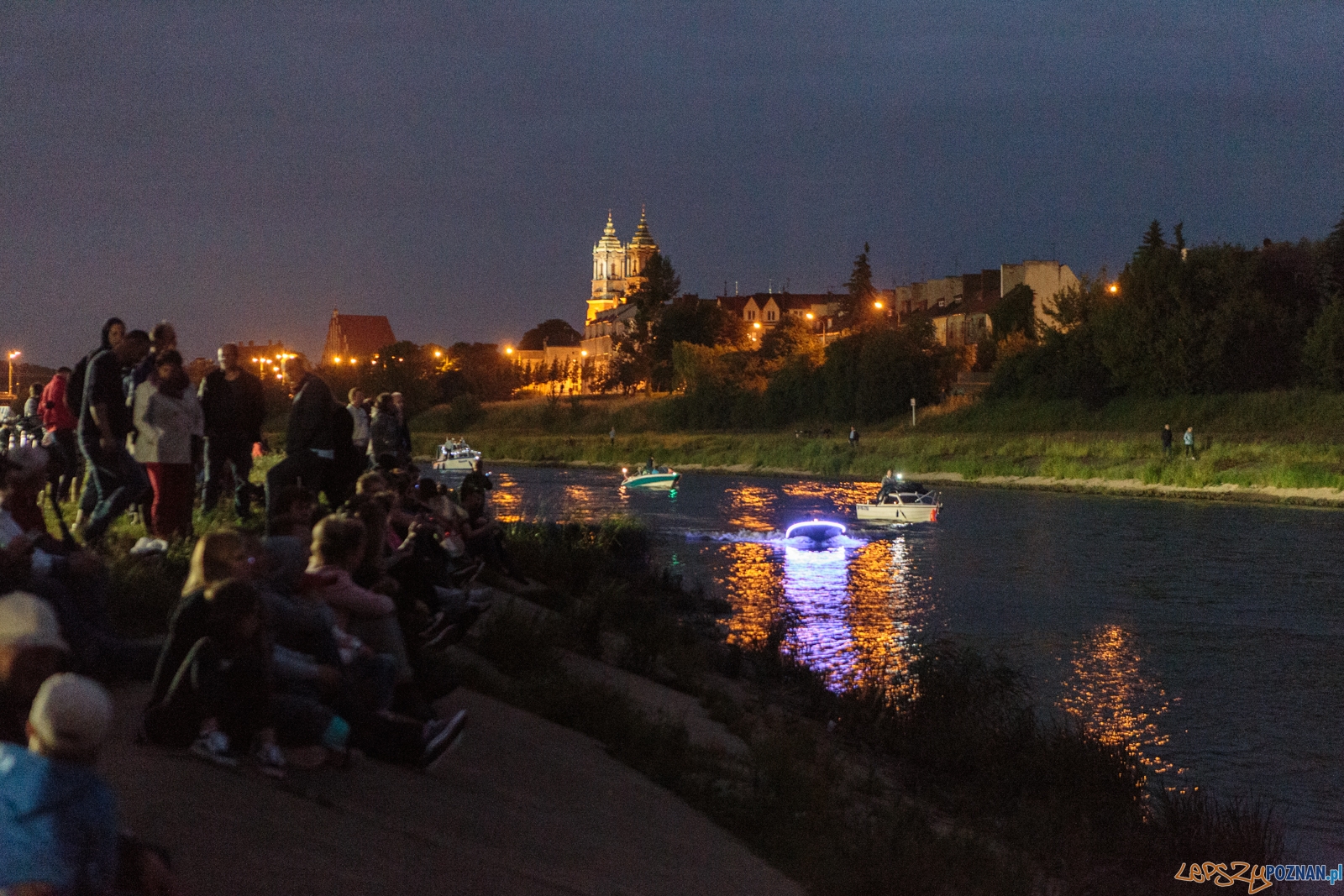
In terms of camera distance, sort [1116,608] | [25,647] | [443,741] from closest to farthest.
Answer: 1. [25,647]
2. [443,741]
3. [1116,608]

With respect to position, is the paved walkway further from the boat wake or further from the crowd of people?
the boat wake

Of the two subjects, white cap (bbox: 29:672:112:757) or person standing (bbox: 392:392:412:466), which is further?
person standing (bbox: 392:392:412:466)

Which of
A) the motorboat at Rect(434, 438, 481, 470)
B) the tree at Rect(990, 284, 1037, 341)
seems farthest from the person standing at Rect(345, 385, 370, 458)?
the tree at Rect(990, 284, 1037, 341)

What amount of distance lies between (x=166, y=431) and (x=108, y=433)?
897 mm

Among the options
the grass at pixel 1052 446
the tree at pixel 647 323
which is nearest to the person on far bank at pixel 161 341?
the grass at pixel 1052 446

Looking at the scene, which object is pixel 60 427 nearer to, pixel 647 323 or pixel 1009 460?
pixel 1009 460

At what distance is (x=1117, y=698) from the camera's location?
755 inches

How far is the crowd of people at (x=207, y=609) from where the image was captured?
13.9 feet

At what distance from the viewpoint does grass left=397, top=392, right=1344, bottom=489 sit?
56906mm

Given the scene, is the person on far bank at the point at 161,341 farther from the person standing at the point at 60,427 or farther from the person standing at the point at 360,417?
the person standing at the point at 360,417

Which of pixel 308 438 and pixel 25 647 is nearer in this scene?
pixel 25 647

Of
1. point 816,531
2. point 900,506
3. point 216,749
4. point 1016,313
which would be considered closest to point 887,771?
point 216,749

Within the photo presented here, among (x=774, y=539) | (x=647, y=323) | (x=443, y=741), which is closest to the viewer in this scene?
(x=443, y=741)

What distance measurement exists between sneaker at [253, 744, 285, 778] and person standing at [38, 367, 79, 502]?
286 inches
